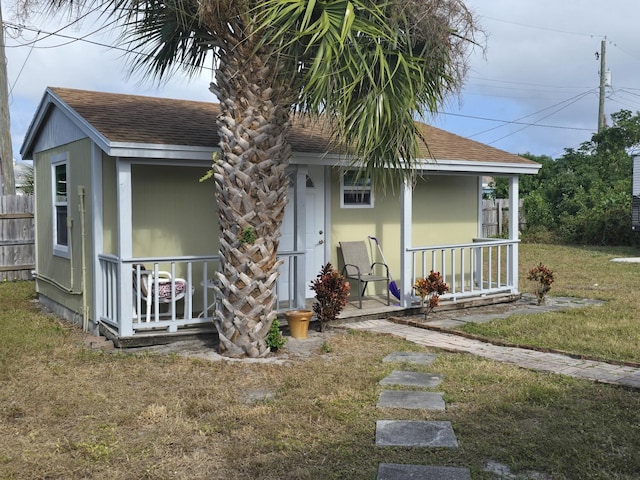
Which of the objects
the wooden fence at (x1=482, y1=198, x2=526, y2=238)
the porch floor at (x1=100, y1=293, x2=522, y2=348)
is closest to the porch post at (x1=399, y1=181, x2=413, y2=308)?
the porch floor at (x1=100, y1=293, x2=522, y2=348)

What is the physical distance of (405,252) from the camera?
354 inches

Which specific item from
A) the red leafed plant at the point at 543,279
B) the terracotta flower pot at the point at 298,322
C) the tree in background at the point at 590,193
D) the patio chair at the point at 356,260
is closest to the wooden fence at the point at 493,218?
the tree in background at the point at 590,193

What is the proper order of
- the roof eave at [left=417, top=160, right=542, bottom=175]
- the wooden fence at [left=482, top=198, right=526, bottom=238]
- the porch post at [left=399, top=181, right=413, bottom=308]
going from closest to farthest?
the porch post at [left=399, top=181, right=413, bottom=308] < the roof eave at [left=417, top=160, right=542, bottom=175] < the wooden fence at [left=482, top=198, right=526, bottom=238]

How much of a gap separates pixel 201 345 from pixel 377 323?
249cm

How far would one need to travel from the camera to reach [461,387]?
5406mm

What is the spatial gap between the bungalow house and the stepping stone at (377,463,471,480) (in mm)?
3681

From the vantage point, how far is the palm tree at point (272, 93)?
5.95 m

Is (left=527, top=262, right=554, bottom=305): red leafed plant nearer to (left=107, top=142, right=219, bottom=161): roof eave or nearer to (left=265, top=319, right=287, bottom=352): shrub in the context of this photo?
(left=265, top=319, right=287, bottom=352): shrub

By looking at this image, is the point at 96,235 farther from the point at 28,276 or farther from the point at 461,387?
the point at 28,276

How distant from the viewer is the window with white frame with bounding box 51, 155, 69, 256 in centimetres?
900

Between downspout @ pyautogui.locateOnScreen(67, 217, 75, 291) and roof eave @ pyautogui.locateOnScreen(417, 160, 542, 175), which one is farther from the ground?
roof eave @ pyautogui.locateOnScreen(417, 160, 542, 175)

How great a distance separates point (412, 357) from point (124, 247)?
129 inches

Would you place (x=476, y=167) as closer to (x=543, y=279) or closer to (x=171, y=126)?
(x=543, y=279)

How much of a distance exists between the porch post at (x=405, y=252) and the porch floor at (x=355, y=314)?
0.19m
